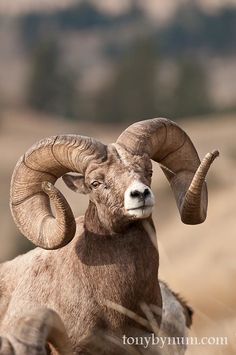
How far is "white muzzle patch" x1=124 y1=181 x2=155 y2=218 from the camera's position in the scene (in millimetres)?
11508

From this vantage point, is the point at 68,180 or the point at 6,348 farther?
the point at 68,180

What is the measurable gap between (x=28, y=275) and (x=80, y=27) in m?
144

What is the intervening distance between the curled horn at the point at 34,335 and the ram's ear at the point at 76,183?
2.17m

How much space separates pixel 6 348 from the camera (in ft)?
33.3

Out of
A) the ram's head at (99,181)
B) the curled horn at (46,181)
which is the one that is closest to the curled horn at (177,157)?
the ram's head at (99,181)

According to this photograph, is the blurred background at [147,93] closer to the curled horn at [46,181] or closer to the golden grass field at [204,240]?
the golden grass field at [204,240]

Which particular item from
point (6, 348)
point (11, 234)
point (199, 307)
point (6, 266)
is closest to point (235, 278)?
point (199, 307)

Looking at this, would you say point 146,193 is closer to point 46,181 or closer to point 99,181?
point 99,181

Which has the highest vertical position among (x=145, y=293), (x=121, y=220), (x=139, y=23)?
(x=139, y=23)

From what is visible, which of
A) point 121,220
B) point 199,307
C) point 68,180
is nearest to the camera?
point 121,220

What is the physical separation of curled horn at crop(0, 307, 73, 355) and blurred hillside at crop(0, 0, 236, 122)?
78.5 metres

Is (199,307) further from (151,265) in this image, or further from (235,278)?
(151,265)

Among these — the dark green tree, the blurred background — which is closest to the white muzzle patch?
the blurred background

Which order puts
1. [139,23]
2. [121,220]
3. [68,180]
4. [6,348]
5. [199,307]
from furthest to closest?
1. [139,23]
2. [199,307]
3. [68,180]
4. [121,220]
5. [6,348]
